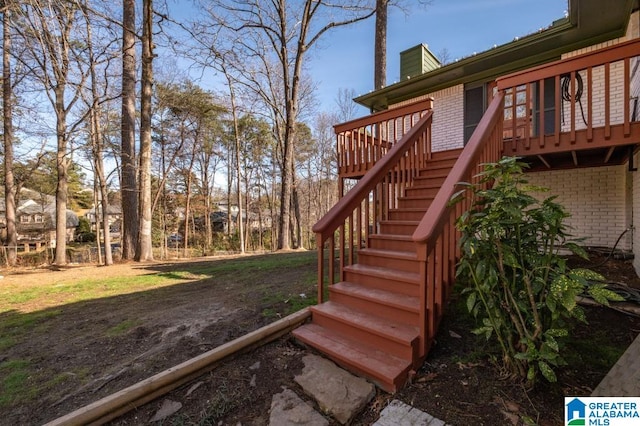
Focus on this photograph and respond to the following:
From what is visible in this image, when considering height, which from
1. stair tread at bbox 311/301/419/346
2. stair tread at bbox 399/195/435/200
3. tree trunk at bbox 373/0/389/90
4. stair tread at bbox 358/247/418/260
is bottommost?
stair tread at bbox 311/301/419/346

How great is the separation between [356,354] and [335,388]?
32 cm

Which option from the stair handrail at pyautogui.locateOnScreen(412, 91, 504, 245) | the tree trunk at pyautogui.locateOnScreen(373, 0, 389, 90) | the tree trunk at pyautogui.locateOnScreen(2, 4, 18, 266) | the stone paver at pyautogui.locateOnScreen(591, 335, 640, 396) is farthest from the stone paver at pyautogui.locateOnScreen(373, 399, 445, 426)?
the tree trunk at pyautogui.locateOnScreen(2, 4, 18, 266)

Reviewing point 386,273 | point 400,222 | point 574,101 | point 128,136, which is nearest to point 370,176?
point 400,222

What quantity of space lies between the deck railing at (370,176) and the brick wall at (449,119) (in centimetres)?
235

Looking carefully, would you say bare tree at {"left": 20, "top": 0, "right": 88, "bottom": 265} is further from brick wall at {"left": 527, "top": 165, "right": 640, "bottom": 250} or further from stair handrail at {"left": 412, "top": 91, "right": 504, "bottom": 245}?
brick wall at {"left": 527, "top": 165, "right": 640, "bottom": 250}

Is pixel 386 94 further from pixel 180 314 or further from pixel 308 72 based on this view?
pixel 308 72

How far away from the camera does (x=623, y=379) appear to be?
179cm

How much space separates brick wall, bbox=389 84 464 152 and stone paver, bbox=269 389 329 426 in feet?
21.4

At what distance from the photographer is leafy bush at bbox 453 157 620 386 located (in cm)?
180

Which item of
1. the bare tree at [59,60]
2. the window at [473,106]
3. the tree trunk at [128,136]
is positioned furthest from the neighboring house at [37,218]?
the window at [473,106]

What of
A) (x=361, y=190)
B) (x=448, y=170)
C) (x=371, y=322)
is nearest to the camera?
(x=371, y=322)

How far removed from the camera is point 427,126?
4.73 m

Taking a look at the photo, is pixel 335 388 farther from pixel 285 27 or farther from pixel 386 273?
pixel 285 27

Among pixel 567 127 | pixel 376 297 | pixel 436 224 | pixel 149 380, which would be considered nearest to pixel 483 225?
pixel 436 224
